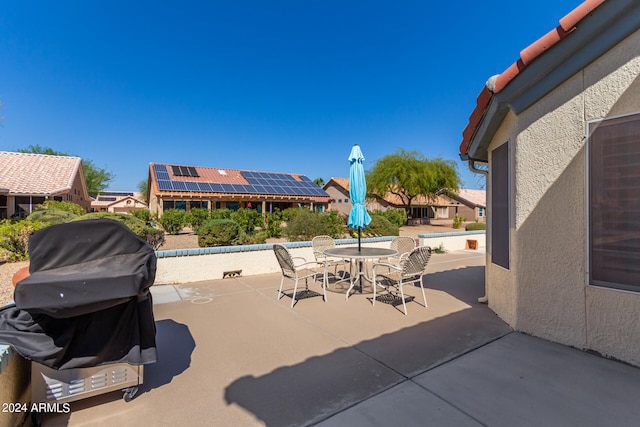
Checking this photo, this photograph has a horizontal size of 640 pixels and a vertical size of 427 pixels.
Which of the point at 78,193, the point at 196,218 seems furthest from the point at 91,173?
the point at 196,218

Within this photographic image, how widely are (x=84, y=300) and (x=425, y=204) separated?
44.3 metres

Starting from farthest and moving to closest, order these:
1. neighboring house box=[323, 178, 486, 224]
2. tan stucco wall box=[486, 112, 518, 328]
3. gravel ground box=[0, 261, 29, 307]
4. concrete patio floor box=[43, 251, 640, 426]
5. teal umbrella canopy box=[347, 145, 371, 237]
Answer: neighboring house box=[323, 178, 486, 224]
teal umbrella canopy box=[347, 145, 371, 237]
gravel ground box=[0, 261, 29, 307]
tan stucco wall box=[486, 112, 518, 328]
concrete patio floor box=[43, 251, 640, 426]

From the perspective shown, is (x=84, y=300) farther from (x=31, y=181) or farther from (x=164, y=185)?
(x=164, y=185)

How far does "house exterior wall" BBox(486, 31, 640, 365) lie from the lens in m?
3.27

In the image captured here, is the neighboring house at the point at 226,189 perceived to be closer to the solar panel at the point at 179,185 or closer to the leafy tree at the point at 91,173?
the solar panel at the point at 179,185

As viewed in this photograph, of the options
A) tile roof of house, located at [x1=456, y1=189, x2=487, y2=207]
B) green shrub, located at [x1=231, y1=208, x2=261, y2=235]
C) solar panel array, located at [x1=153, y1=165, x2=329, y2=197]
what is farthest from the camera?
tile roof of house, located at [x1=456, y1=189, x2=487, y2=207]

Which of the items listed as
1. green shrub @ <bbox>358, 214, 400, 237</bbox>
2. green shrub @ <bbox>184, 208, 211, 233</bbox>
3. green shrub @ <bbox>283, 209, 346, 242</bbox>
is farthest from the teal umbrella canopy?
green shrub @ <bbox>184, 208, 211, 233</bbox>

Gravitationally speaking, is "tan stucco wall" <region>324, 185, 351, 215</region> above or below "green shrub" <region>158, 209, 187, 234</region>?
above

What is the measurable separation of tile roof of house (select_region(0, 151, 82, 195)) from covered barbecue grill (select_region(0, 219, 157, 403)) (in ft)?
Answer: 63.3

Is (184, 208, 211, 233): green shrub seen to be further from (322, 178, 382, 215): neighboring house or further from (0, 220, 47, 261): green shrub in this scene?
(322, 178, 382, 215): neighboring house

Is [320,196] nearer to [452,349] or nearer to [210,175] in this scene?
[210,175]

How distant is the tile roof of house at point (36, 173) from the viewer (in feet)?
56.7

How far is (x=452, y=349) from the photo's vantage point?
3752 millimetres

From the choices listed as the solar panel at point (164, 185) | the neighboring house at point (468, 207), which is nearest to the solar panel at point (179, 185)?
the solar panel at point (164, 185)
